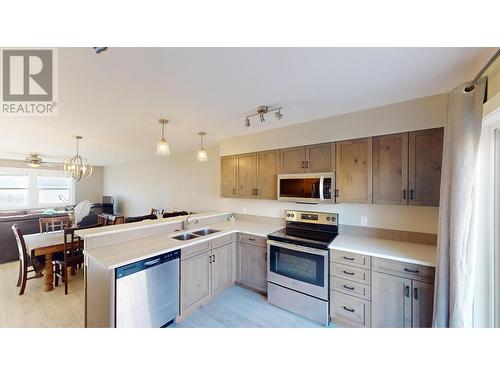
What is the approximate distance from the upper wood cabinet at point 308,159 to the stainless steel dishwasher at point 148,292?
5.99ft

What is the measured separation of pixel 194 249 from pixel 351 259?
1.72 meters

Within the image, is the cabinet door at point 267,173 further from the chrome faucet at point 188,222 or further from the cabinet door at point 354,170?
the chrome faucet at point 188,222

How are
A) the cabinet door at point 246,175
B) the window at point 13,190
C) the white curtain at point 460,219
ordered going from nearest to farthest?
1. the white curtain at point 460,219
2. the cabinet door at point 246,175
3. the window at point 13,190

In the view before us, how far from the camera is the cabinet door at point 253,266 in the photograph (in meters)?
2.59

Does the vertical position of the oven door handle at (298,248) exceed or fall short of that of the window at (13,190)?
it falls short

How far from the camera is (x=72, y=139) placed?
3.53 meters

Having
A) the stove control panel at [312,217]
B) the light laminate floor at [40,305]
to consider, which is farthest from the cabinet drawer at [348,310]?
the light laminate floor at [40,305]

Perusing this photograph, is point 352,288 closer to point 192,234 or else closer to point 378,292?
point 378,292

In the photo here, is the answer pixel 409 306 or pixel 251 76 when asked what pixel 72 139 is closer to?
pixel 251 76

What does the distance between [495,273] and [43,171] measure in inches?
387

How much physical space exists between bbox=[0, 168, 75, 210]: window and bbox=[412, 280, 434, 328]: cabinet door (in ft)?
30.6

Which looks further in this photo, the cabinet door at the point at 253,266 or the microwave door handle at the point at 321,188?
the cabinet door at the point at 253,266

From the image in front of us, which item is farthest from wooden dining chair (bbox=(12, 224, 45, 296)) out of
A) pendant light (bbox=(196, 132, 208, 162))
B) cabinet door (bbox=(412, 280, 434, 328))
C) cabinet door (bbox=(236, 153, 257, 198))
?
cabinet door (bbox=(412, 280, 434, 328))
